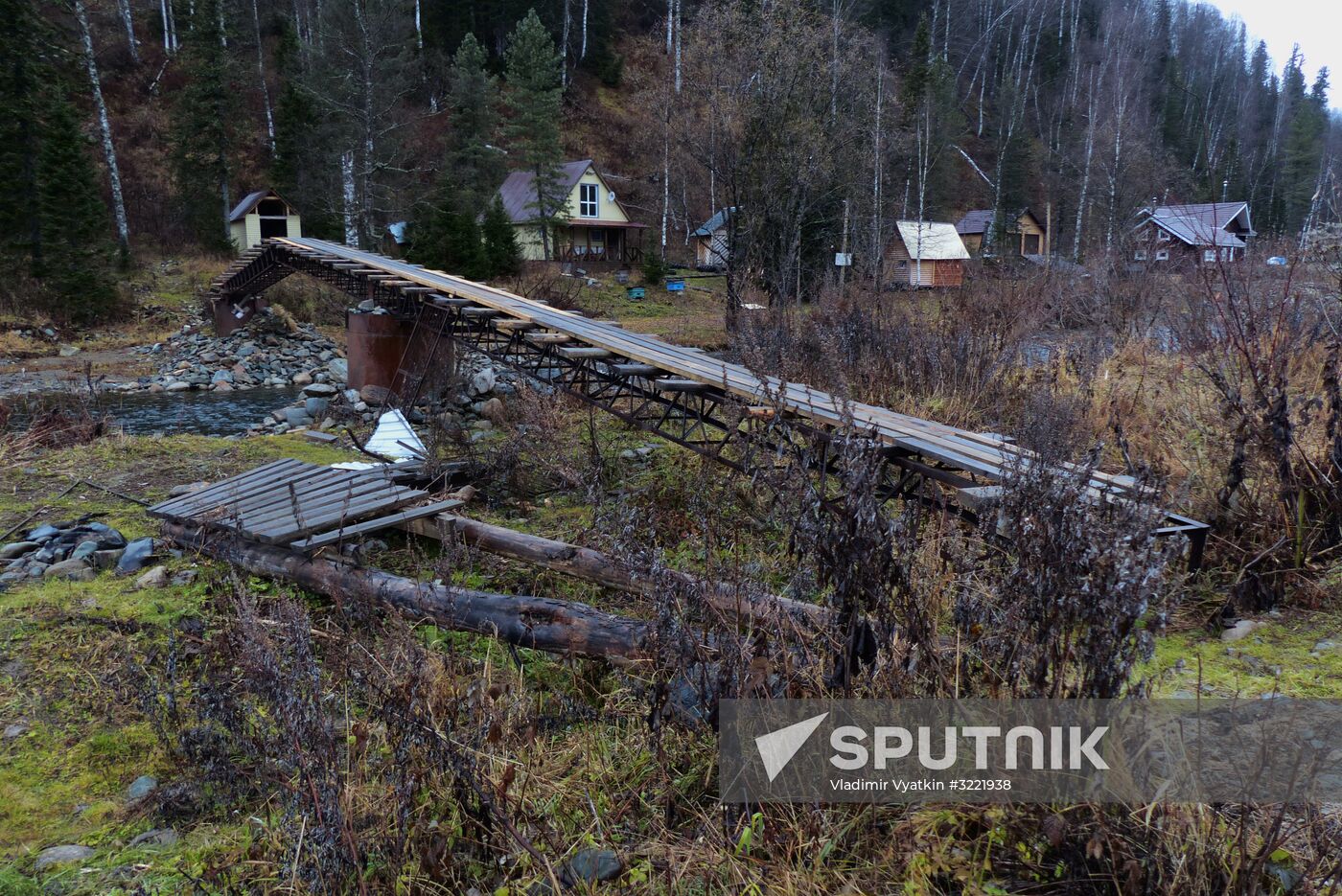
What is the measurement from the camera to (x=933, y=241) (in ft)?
109

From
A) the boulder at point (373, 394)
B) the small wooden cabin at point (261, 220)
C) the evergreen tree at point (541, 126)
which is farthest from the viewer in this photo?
the evergreen tree at point (541, 126)

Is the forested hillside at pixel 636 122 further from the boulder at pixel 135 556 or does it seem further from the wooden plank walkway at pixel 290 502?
the boulder at pixel 135 556

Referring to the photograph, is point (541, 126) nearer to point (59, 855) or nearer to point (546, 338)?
point (546, 338)

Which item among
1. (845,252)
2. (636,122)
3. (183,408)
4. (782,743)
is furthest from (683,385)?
(636,122)

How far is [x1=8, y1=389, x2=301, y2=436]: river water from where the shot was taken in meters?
13.9

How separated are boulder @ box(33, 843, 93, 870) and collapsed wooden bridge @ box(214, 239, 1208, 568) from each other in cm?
302

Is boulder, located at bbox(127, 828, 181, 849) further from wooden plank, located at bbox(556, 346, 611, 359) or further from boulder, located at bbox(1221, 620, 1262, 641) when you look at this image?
wooden plank, located at bbox(556, 346, 611, 359)

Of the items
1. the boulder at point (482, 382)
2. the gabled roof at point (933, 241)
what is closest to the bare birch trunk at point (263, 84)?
the gabled roof at point (933, 241)

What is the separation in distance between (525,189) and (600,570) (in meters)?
31.8

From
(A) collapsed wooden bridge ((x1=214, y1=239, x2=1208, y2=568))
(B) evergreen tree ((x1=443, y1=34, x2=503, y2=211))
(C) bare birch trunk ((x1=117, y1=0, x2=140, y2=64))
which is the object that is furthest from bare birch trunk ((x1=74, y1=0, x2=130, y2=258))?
(A) collapsed wooden bridge ((x1=214, y1=239, x2=1208, y2=568))

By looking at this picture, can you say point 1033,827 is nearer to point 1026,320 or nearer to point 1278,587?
point 1278,587

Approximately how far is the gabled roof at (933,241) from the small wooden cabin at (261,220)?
66.1 feet

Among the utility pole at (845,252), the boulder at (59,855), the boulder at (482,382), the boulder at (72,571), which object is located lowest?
the boulder at (59,855)

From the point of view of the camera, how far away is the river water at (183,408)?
1391cm
